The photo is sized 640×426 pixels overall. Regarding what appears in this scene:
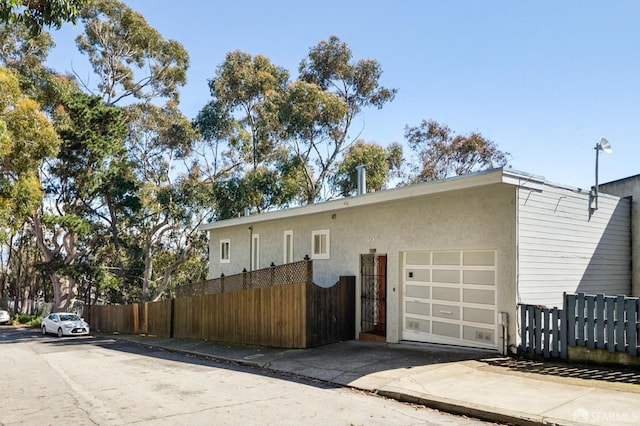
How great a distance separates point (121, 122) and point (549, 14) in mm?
24640

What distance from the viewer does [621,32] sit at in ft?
44.7

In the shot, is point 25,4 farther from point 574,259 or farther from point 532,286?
point 574,259

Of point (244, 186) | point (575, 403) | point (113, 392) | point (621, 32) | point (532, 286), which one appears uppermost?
point (621, 32)

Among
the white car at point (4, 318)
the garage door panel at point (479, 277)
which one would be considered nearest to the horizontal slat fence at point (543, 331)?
the garage door panel at point (479, 277)

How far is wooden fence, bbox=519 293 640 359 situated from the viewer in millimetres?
8438

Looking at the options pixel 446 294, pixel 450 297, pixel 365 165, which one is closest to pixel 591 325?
pixel 450 297

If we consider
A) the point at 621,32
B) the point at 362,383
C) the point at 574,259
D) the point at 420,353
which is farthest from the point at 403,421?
the point at 621,32

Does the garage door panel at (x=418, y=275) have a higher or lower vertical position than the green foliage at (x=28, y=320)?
higher

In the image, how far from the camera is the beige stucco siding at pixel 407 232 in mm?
10305

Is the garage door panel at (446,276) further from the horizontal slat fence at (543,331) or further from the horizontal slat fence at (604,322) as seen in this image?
the horizontal slat fence at (604,322)

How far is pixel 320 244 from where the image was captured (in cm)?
1544

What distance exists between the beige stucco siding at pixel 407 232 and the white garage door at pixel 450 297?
254 mm

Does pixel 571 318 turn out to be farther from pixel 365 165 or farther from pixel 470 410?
pixel 365 165
